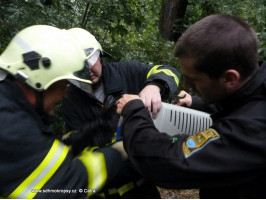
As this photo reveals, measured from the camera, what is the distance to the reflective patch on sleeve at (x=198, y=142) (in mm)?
1288

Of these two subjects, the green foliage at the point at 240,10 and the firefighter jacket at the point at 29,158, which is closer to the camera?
the firefighter jacket at the point at 29,158

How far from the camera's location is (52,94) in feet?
5.67

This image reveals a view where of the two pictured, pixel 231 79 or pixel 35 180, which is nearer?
pixel 231 79

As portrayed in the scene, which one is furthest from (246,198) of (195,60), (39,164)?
(39,164)

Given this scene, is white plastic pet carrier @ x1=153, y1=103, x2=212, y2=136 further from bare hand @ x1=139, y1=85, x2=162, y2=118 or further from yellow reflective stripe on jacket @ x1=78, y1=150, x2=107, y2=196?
yellow reflective stripe on jacket @ x1=78, y1=150, x2=107, y2=196

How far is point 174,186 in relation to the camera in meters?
1.34

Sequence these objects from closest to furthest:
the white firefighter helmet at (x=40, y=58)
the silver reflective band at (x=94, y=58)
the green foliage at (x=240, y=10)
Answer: the white firefighter helmet at (x=40, y=58) < the silver reflective band at (x=94, y=58) < the green foliage at (x=240, y=10)

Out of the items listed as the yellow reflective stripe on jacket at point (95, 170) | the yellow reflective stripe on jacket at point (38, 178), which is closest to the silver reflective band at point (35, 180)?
the yellow reflective stripe on jacket at point (38, 178)

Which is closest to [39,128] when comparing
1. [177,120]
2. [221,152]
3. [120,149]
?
[120,149]

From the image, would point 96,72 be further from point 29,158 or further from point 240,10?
point 240,10

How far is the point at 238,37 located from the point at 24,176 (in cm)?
126

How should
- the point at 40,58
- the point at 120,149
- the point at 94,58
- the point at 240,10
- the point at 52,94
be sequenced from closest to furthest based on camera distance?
the point at 40,58 → the point at 52,94 → the point at 120,149 → the point at 94,58 → the point at 240,10

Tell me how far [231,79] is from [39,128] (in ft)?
3.38

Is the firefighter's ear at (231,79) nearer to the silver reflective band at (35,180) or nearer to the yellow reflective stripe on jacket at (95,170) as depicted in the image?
the yellow reflective stripe on jacket at (95,170)
